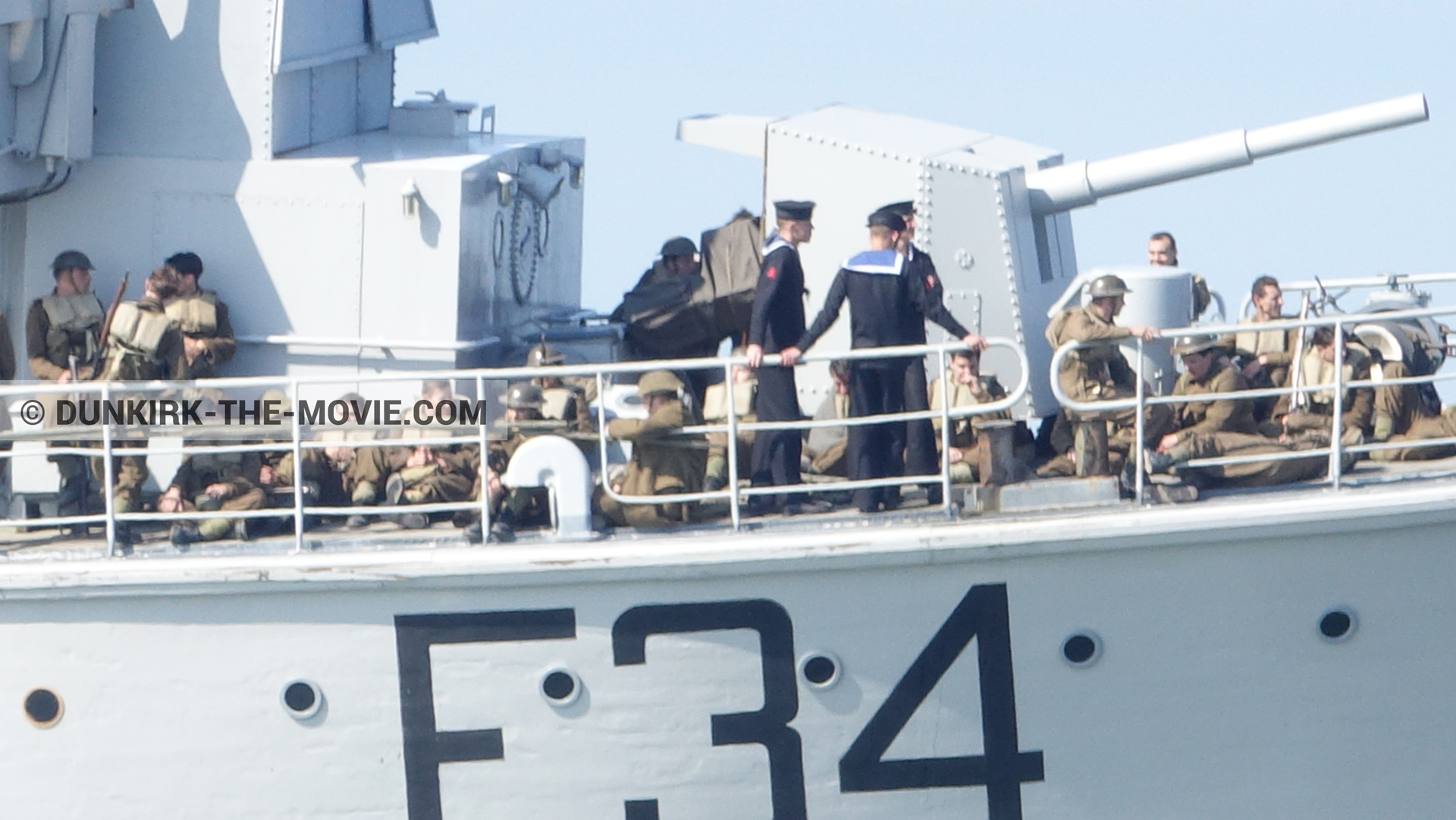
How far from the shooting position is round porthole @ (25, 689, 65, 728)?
938cm

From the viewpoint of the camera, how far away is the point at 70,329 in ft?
34.3

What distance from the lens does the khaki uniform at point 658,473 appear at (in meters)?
9.42

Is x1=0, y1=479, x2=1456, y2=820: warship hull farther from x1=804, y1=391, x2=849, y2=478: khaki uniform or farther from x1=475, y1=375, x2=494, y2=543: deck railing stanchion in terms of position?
x1=804, y1=391, x2=849, y2=478: khaki uniform

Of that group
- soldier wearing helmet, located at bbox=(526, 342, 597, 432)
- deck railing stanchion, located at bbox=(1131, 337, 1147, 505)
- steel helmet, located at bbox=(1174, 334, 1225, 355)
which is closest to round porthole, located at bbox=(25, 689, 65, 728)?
soldier wearing helmet, located at bbox=(526, 342, 597, 432)

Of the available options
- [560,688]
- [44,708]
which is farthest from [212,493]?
Result: [560,688]

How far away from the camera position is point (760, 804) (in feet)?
30.5

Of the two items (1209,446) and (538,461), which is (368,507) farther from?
(1209,446)

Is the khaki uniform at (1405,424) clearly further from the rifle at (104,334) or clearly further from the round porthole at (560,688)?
the rifle at (104,334)

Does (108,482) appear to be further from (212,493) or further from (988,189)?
(988,189)

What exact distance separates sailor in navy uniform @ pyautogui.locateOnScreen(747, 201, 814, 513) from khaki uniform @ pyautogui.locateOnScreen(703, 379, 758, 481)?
20 cm

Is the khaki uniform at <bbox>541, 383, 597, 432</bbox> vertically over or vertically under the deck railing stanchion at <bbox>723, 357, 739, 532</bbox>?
over

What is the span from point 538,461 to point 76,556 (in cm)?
230

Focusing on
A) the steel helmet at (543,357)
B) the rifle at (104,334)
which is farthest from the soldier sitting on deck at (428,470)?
the rifle at (104,334)

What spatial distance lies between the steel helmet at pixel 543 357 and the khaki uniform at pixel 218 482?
1.69m
